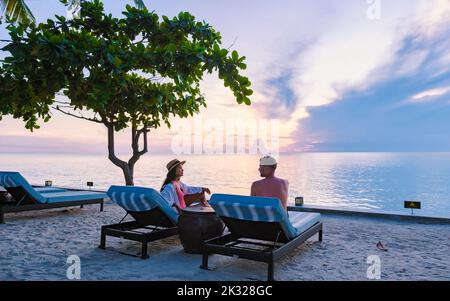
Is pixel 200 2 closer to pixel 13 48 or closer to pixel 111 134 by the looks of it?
pixel 111 134

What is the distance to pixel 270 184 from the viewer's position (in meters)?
5.48

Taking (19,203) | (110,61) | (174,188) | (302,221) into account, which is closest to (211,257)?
(174,188)

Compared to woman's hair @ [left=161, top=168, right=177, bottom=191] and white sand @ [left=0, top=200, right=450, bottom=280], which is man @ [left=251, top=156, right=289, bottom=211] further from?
woman's hair @ [left=161, top=168, right=177, bottom=191]

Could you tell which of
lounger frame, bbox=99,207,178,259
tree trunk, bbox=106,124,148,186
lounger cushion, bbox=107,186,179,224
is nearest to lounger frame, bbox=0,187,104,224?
lounger frame, bbox=99,207,178,259

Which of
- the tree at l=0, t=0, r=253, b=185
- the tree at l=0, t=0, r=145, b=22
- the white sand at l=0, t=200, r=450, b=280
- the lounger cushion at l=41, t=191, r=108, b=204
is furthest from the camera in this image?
the tree at l=0, t=0, r=145, b=22

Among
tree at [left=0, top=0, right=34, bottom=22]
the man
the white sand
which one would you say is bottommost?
the white sand

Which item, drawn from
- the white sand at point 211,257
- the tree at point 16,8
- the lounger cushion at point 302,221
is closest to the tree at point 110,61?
the tree at point 16,8

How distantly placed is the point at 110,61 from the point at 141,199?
142 inches

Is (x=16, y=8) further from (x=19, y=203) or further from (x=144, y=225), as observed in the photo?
(x=144, y=225)

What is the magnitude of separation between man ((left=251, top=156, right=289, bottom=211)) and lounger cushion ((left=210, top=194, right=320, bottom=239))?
564mm

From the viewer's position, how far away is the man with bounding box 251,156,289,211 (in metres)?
5.45

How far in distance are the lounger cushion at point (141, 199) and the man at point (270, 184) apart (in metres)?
1.40

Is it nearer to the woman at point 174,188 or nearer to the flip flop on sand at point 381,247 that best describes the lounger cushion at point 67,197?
the woman at point 174,188
